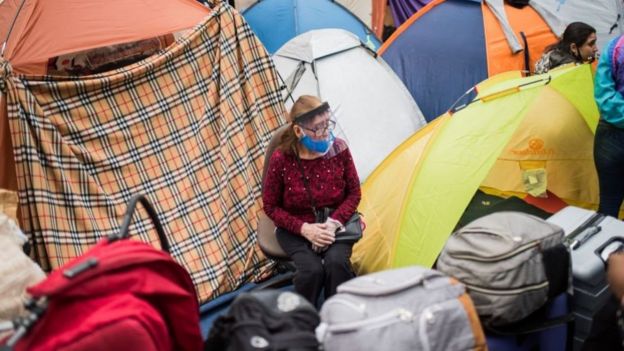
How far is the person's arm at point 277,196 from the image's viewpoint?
2.38 meters

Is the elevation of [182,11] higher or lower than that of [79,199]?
higher

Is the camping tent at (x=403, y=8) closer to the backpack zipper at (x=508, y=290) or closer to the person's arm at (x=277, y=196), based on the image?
the person's arm at (x=277, y=196)

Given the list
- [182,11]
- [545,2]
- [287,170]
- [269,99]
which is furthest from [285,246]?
[545,2]

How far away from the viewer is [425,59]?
14.1 ft

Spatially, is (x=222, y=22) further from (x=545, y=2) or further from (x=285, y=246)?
(x=545, y=2)

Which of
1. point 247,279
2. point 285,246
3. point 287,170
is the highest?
point 287,170

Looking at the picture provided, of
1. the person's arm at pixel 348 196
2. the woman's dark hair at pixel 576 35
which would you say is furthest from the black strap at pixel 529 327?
the woman's dark hair at pixel 576 35

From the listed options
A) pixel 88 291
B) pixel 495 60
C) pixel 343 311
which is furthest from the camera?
pixel 495 60

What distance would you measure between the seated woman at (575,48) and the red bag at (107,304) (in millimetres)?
2838

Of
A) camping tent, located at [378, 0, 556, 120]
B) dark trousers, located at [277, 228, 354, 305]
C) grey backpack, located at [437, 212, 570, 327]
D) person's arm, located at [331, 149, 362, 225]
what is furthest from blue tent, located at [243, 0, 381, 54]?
grey backpack, located at [437, 212, 570, 327]

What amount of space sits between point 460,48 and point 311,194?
7.60 feet

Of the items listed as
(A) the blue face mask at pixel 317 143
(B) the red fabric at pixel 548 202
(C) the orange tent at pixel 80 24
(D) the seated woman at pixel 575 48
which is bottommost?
(B) the red fabric at pixel 548 202

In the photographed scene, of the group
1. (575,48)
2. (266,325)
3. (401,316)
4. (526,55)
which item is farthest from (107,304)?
(526,55)

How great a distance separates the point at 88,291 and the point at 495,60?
3553 millimetres
